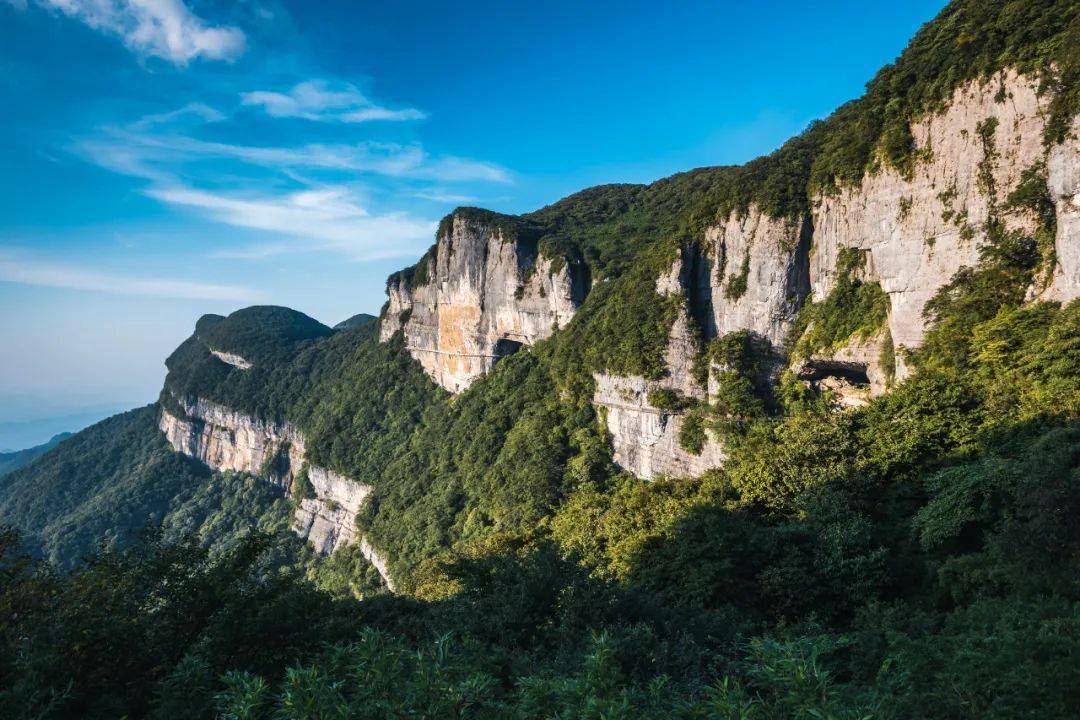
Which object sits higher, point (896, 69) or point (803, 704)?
point (896, 69)

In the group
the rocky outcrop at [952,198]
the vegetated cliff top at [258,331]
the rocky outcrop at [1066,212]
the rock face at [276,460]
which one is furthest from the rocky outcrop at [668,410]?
the vegetated cliff top at [258,331]

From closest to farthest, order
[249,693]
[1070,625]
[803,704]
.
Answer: [803,704] < [249,693] < [1070,625]

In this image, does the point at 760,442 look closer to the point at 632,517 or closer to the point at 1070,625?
the point at 632,517

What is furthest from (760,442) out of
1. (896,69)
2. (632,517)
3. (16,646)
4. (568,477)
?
(16,646)

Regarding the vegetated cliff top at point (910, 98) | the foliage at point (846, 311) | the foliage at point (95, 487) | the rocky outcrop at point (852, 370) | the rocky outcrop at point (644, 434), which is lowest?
the foliage at point (95, 487)

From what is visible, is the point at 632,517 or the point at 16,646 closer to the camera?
the point at 16,646

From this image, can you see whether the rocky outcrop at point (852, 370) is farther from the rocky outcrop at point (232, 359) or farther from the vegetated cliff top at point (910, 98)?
the rocky outcrop at point (232, 359)
